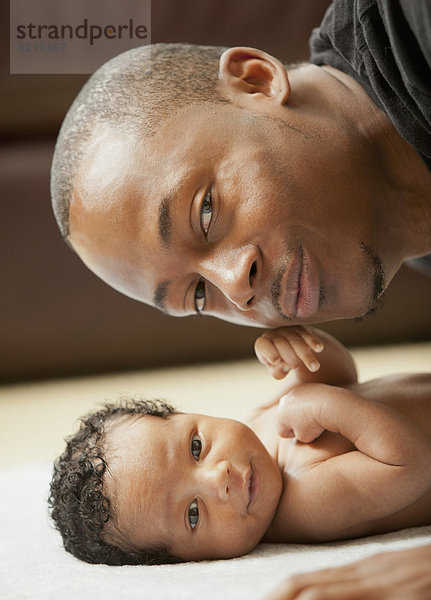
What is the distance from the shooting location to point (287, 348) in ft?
4.59

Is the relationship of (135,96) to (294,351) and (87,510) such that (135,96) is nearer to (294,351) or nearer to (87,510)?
(294,351)

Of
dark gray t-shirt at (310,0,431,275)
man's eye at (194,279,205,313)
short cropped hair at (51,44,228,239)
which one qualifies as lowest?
man's eye at (194,279,205,313)

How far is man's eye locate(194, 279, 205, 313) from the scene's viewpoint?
136 cm

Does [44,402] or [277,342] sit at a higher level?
[277,342]

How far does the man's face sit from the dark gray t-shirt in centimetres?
11

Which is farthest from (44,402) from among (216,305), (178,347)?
(216,305)

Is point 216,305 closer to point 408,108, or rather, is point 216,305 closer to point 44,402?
point 408,108

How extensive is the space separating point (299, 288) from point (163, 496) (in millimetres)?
375

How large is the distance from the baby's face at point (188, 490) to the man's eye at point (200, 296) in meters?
0.21

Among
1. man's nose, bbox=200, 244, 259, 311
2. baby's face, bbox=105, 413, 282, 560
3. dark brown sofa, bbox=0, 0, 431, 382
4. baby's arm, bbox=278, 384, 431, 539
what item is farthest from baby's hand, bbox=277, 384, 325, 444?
dark brown sofa, bbox=0, 0, 431, 382

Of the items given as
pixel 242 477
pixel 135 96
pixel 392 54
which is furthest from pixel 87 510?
pixel 392 54

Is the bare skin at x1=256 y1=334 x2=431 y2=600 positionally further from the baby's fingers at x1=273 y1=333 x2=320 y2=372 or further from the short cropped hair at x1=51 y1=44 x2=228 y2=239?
the short cropped hair at x1=51 y1=44 x2=228 y2=239

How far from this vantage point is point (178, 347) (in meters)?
2.50

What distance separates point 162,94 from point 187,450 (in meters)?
0.57
